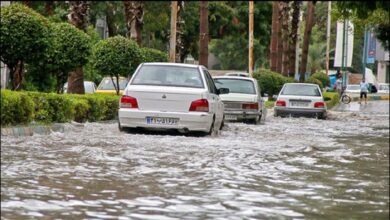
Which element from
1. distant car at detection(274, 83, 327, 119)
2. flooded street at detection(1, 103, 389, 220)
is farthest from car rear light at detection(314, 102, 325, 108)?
flooded street at detection(1, 103, 389, 220)

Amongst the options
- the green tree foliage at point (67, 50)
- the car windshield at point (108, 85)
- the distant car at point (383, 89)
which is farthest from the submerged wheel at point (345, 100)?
the green tree foliage at point (67, 50)

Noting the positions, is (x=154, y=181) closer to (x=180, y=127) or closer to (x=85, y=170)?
(x=85, y=170)

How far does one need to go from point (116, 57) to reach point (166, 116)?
8.56m

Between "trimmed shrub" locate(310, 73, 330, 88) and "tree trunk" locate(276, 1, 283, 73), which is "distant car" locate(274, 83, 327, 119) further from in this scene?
"trimmed shrub" locate(310, 73, 330, 88)

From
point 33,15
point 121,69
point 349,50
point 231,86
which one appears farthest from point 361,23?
point 349,50

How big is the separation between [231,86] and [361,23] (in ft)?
39.4

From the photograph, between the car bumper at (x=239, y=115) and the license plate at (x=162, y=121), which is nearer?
the license plate at (x=162, y=121)

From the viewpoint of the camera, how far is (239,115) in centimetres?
2208

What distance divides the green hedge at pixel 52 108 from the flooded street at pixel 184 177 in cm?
51

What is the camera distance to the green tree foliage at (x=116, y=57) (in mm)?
22531

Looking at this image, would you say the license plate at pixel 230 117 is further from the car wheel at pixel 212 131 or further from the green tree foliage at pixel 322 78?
the green tree foliage at pixel 322 78

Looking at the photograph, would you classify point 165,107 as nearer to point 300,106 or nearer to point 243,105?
point 243,105

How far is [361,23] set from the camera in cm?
3269

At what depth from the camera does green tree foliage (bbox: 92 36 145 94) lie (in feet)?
73.9
